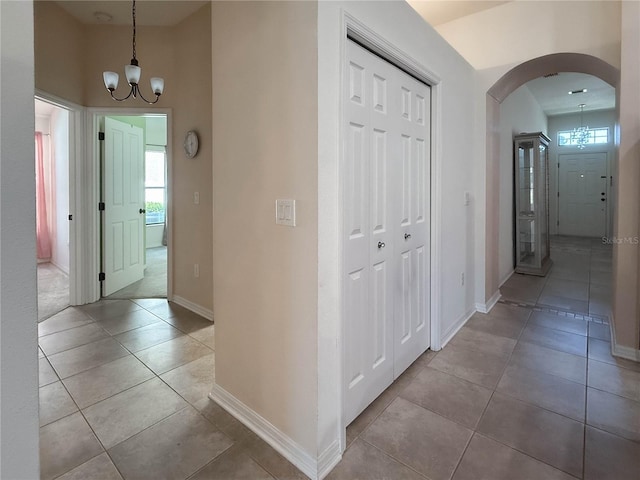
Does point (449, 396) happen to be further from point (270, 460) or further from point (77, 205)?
point (77, 205)

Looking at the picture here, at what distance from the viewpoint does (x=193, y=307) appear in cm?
346

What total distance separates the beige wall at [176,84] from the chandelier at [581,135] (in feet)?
26.3

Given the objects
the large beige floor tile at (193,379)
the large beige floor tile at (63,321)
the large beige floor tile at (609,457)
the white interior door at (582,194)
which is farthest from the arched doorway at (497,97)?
the white interior door at (582,194)

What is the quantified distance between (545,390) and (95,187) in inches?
174

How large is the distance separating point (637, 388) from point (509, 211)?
320cm

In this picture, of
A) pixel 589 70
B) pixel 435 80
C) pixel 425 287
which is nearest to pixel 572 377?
pixel 425 287

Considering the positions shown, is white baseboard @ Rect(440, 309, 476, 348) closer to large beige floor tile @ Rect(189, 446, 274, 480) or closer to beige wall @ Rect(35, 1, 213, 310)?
large beige floor tile @ Rect(189, 446, 274, 480)

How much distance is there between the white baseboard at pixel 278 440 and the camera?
56.3 inches

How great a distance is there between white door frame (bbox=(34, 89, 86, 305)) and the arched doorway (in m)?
4.14

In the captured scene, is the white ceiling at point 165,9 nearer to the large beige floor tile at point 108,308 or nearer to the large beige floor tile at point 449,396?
the large beige floor tile at point 108,308

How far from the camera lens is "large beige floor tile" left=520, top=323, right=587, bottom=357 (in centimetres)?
257

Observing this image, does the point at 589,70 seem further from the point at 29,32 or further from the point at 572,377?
the point at 29,32

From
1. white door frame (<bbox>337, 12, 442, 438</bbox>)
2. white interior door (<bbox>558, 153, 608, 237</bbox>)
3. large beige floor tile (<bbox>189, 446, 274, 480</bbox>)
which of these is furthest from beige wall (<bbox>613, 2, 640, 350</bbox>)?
white interior door (<bbox>558, 153, 608, 237</bbox>)

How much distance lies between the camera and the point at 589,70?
296 centimetres
